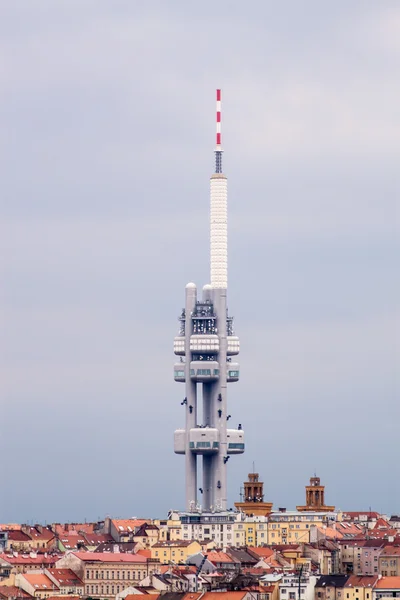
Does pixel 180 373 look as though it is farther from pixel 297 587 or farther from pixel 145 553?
pixel 297 587

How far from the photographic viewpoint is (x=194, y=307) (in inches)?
6781

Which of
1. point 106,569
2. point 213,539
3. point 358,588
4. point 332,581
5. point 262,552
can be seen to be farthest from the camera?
point 213,539

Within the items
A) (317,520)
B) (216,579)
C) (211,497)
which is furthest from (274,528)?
(216,579)

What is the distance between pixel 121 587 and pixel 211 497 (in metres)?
52.8

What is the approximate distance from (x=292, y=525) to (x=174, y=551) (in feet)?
66.5

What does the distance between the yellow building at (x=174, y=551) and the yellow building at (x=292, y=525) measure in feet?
35.8

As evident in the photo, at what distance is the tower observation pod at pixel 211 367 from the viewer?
168125 millimetres

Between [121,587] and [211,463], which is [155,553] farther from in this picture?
[211,463]

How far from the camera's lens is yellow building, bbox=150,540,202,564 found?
425ft

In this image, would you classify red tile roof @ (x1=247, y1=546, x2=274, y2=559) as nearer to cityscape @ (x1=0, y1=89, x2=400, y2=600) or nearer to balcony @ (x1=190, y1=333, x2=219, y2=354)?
cityscape @ (x1=0, y1=89, x2=400, y2=600)

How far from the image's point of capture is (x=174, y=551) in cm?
13200

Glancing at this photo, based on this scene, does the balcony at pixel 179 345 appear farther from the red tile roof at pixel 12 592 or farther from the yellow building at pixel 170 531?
the red tile roof at pixel 12 592

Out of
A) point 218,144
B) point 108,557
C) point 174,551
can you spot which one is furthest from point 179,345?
point 108,557

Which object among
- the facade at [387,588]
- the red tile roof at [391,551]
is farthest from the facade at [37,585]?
the red tile roof at [391,551]
